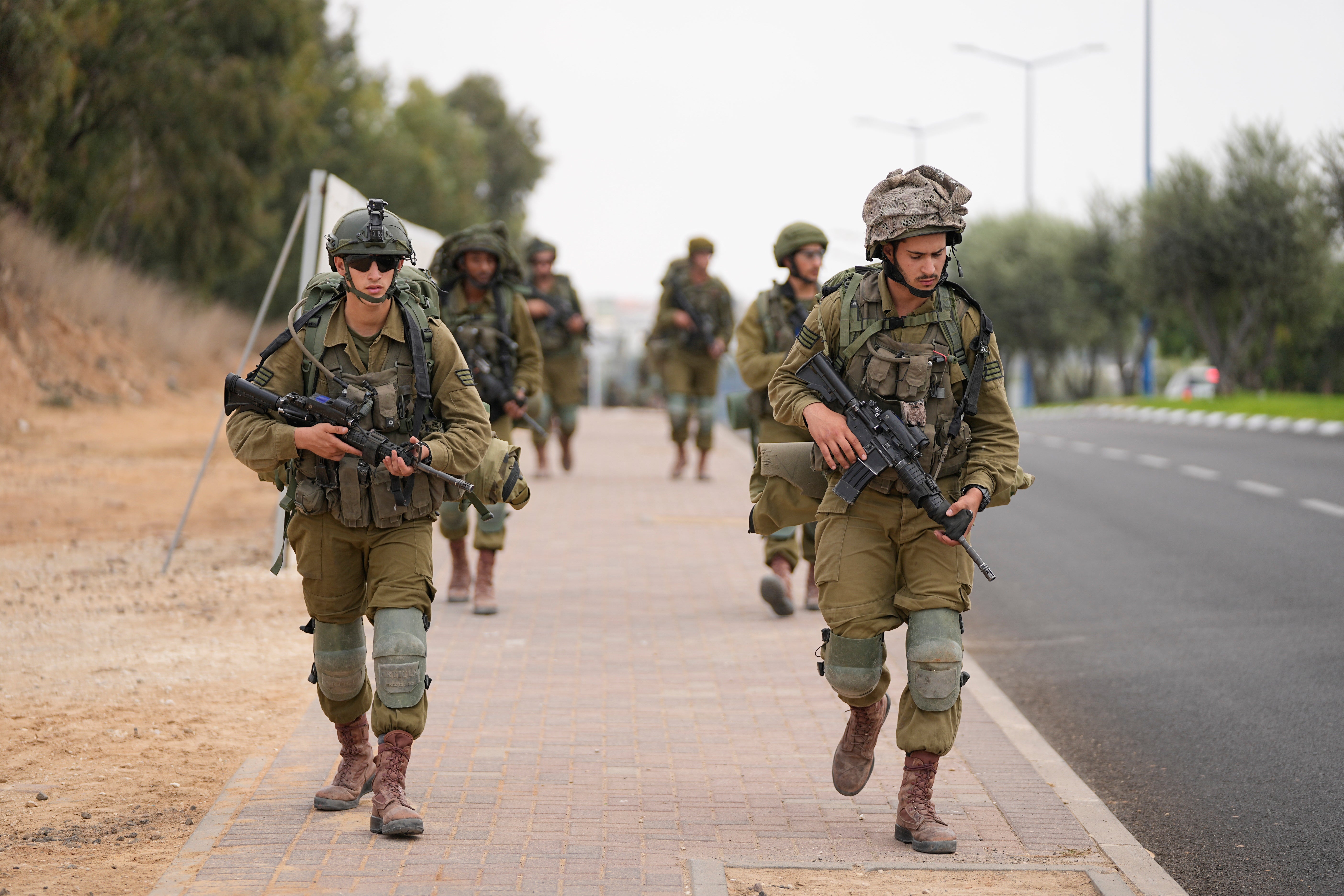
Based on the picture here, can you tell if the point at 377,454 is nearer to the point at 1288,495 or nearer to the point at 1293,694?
the point at 1293,694

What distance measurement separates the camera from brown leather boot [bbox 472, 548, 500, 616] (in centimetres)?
808

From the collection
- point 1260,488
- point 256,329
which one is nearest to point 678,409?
point 1260,488

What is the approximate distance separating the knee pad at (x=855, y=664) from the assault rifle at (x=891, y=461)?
1.31 ft

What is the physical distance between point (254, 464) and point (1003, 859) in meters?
2.38

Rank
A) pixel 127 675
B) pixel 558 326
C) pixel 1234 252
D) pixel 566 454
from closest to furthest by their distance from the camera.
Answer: pixel 127 675 < pixel 558 326 < pixel 566 454 < pixel 1234 252

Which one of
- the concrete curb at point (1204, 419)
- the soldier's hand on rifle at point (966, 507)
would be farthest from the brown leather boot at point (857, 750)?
the concrete curb at point (1204, 419)

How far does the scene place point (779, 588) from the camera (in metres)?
7.94

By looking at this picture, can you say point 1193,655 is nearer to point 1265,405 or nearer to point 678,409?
point 678,409

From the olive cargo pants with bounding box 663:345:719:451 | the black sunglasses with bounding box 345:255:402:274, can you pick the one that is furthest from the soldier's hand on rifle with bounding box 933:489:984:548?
the olive cargo pants with bounding box 663:345:719:451

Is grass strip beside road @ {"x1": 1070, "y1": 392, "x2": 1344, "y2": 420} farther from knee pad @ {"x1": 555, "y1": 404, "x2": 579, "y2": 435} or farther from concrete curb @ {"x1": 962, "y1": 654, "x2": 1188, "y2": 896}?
concrete curb @ {"x1": 962, "y1": 654, "x2": 1188, "y2": 896}

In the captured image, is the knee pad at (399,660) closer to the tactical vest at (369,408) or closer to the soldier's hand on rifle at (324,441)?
the tactical vest at (369,408)

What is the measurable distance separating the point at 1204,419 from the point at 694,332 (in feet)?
52.0

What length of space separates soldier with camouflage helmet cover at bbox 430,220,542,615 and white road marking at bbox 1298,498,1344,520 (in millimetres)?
7102

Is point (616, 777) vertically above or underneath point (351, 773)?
underneath
